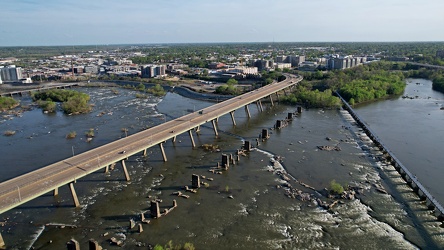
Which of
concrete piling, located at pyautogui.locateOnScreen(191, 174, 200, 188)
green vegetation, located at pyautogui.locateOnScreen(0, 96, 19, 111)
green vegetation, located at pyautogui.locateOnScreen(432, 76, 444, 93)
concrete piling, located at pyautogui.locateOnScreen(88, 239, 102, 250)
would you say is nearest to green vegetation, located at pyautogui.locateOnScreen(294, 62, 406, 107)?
green vegetation, located at pyautogui.locateOnScreen(432, 76, 444, 93)

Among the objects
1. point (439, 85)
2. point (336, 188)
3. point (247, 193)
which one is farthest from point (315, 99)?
point (247, 193)

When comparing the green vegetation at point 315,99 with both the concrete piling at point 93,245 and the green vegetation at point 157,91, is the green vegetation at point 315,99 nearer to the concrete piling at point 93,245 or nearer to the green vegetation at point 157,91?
the green vegetation at point 157,91

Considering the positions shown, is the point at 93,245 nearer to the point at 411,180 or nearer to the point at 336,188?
the point at 336,188

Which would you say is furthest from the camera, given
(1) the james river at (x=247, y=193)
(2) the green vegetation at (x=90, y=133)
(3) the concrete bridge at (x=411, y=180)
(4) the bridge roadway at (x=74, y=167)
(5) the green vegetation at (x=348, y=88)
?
(5) the green vegetation at (x=348, y=88)

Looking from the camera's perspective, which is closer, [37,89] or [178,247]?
[178,247]

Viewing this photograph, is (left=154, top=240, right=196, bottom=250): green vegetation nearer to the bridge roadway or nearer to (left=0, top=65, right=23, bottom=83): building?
the bridge roadway

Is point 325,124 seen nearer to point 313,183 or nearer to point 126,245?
point 313,183

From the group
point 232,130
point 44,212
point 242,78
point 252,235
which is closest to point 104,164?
point 44,212

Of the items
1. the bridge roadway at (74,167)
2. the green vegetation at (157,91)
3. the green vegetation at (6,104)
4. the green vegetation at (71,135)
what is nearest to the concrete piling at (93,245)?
the bridge roadway at (74,167)

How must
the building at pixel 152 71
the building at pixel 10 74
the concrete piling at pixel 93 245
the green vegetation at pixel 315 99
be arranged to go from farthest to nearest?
the building at pixel 152 71
the building at pixel 10 74
the green vegetation at pixel 315 99
the concrete piling at pixel 93 245
